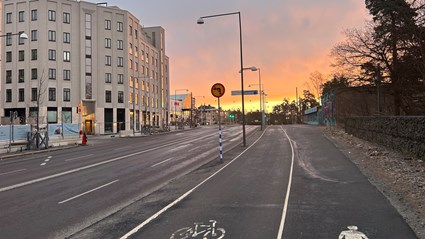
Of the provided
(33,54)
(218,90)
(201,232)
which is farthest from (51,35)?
(201,232)

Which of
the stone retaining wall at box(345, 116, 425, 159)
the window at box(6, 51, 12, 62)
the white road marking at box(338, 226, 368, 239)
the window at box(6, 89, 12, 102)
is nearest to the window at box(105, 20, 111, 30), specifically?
the window at box(6, 51, 12, 62)

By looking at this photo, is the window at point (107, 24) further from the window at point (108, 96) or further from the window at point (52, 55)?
the window at point (108, 96)

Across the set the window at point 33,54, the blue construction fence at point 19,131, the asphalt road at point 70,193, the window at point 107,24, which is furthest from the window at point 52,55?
the asphalt road at point 70,193

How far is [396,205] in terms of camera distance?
8477 mm

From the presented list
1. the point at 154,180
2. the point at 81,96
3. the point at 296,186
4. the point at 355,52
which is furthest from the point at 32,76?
the point at 296,186

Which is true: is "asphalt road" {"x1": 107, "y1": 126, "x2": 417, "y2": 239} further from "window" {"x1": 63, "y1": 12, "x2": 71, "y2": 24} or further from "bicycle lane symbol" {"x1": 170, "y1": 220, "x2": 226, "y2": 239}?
"window" {"x1": 63, "y1": 12, "x2": 71, "y2": 24}

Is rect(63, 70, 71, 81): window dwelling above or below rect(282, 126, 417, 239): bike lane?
above

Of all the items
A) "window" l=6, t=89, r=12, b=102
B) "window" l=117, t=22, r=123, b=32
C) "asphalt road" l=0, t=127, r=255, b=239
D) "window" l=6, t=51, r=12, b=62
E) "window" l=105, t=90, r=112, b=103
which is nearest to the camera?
"asphalt road" l=0, t=127, r=255, b=239

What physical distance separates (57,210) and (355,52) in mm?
29026

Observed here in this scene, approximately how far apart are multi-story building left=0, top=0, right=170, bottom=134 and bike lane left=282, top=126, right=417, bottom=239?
48312mm

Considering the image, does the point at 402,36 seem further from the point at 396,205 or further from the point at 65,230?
the point at 65,230

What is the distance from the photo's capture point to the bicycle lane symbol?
644 cm

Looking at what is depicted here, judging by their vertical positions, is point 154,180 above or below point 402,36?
below

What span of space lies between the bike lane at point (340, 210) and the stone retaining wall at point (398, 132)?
343 centimetres
